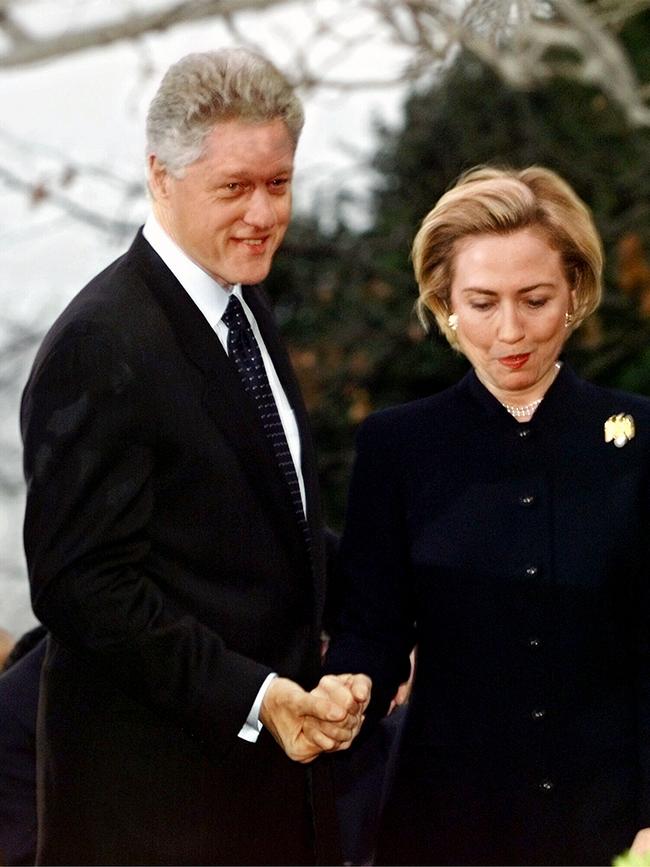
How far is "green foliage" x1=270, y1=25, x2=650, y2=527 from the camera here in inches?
274

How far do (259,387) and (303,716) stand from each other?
53cm

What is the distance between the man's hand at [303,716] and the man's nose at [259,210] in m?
0.69

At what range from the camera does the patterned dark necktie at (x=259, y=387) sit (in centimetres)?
282

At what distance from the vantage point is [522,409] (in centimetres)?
302

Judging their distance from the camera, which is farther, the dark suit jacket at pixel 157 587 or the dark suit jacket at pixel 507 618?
the dark suit jacket at pixel 507 618

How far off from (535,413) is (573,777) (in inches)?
23.6

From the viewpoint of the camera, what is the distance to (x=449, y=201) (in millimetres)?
2979

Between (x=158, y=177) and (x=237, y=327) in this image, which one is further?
(x=237, y=327)

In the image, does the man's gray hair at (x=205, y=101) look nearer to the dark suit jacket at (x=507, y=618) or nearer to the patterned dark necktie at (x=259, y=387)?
the patterned dark necktie at (x=259, y=387)

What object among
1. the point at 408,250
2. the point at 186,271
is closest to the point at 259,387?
the point at 186,271

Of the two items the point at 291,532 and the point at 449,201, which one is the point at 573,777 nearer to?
the point at 291,532

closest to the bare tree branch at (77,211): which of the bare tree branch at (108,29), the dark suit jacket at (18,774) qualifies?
the bare tree branch at (108,29)

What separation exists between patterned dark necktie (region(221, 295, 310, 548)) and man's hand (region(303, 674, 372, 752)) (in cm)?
23

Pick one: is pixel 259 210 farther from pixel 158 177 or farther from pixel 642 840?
pixel 642 840
